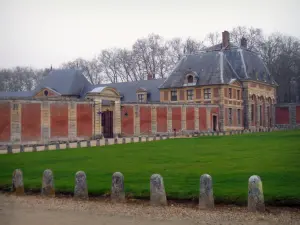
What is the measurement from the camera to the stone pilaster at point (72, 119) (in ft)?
107

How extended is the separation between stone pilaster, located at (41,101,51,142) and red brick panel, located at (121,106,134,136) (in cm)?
792

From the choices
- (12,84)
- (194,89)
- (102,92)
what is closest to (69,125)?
(102,92)

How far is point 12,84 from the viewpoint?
66250 millimetres

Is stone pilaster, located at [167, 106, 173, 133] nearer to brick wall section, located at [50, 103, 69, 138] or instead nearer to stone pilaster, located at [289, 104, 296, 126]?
brick wall section, located at [50, 103, 69, 138]

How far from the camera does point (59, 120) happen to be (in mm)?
32000

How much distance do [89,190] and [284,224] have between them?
5038mm

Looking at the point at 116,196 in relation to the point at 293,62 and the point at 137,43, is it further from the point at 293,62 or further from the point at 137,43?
the point at 137,43

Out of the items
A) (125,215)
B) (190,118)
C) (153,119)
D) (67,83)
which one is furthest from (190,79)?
(125,215)

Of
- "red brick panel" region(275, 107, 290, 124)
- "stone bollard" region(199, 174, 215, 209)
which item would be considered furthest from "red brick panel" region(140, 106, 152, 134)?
"stone bollard" region(199, 174, 215, 209)

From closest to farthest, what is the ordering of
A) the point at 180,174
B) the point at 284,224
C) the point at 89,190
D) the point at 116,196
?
the point at 284,224
the point at 116,196
the point at 89,190
the point at 180,174

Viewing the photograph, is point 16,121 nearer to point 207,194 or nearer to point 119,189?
point 119,189

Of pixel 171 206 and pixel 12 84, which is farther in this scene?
pixel 12 84

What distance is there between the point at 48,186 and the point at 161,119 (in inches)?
1195

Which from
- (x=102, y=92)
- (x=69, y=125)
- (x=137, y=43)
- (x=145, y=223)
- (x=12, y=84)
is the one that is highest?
(x=137, y=43)
